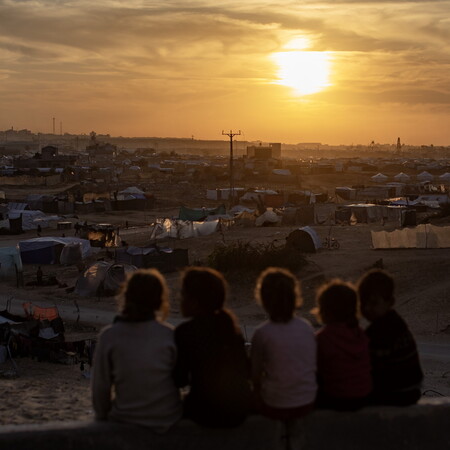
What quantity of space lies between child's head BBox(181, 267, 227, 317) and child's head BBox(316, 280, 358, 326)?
1.95 ft

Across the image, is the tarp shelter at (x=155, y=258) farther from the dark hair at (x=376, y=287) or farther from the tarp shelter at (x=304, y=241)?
the dark hair at (x=376, y=287)

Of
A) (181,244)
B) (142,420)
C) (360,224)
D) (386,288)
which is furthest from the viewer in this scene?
(360,224)

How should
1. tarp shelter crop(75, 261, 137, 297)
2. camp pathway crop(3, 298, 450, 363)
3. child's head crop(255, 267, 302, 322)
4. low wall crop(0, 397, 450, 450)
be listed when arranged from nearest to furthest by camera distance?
1. low wall crop(0, 397, 450, 450)
2. child's head crop(255, 267, 302, 322)
3. camp pathway crop(3, 298, 450, 363)
4. tarp shelter crop(75, 261, 137, 297)

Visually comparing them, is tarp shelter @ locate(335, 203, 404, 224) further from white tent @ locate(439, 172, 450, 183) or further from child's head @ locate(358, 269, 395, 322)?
white tent @ locate(439, 172, 450, 183)

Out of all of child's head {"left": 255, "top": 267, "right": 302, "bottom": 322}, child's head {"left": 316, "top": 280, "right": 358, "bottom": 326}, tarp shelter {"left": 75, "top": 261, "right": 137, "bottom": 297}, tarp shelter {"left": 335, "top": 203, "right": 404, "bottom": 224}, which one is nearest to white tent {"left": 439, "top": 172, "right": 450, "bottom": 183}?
tarp shelter {"left": 335, "top": 203, "right": 404, "bottom": 224}

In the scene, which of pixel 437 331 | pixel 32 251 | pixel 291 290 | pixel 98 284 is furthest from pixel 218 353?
pixel 32 251

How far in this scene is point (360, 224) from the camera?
3775cm

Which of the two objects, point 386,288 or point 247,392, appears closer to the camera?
point 247,392

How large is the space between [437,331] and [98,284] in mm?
10779

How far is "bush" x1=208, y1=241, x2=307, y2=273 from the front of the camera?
23812 mm

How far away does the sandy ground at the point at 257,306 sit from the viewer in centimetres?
1116


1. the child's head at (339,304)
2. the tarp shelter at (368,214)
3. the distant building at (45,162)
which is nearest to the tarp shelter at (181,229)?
the tarp shelter at (368,214)

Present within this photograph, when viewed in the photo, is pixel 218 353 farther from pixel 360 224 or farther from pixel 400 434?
pixel 360 224

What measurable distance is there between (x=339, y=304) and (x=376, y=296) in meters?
0.30
